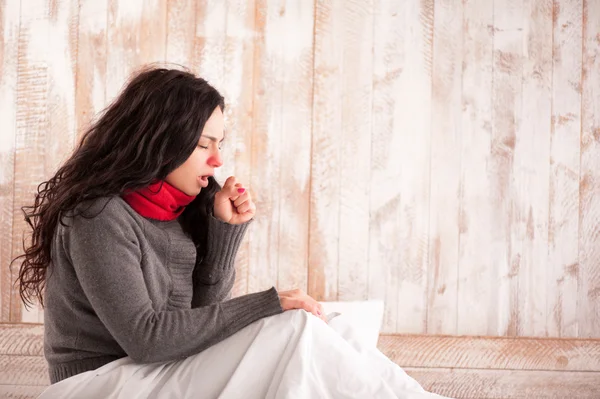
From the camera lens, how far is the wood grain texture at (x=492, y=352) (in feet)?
7.55

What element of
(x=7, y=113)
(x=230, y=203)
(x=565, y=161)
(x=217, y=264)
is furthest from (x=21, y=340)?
(x=565, y=161)

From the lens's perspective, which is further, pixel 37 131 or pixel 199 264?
pixel 37 131

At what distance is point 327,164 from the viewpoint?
232cm

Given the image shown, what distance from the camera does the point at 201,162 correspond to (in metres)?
1.57

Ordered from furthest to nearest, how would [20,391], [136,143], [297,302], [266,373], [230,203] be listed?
[20,391] → [230,203] → [136,143] → [297,302] → [266,373]

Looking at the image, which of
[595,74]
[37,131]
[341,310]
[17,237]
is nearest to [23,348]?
[17,237]

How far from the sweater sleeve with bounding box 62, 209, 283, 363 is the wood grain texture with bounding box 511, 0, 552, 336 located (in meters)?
1.28

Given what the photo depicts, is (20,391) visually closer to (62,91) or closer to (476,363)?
(62,91)

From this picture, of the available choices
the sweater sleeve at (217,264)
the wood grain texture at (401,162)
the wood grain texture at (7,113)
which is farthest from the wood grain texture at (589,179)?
the wood grain texture at (7,113)

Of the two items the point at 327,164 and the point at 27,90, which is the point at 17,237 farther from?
the point at 327,164

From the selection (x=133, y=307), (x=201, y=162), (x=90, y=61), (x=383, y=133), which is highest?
(x=90, y=61)

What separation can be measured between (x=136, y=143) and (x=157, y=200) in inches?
5.5

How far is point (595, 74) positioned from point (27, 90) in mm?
1971

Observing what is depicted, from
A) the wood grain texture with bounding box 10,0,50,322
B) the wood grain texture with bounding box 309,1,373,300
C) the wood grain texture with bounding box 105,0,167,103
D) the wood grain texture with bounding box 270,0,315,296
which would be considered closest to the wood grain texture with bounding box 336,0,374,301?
the wood grain texture with bounding box 309,1,373,300
